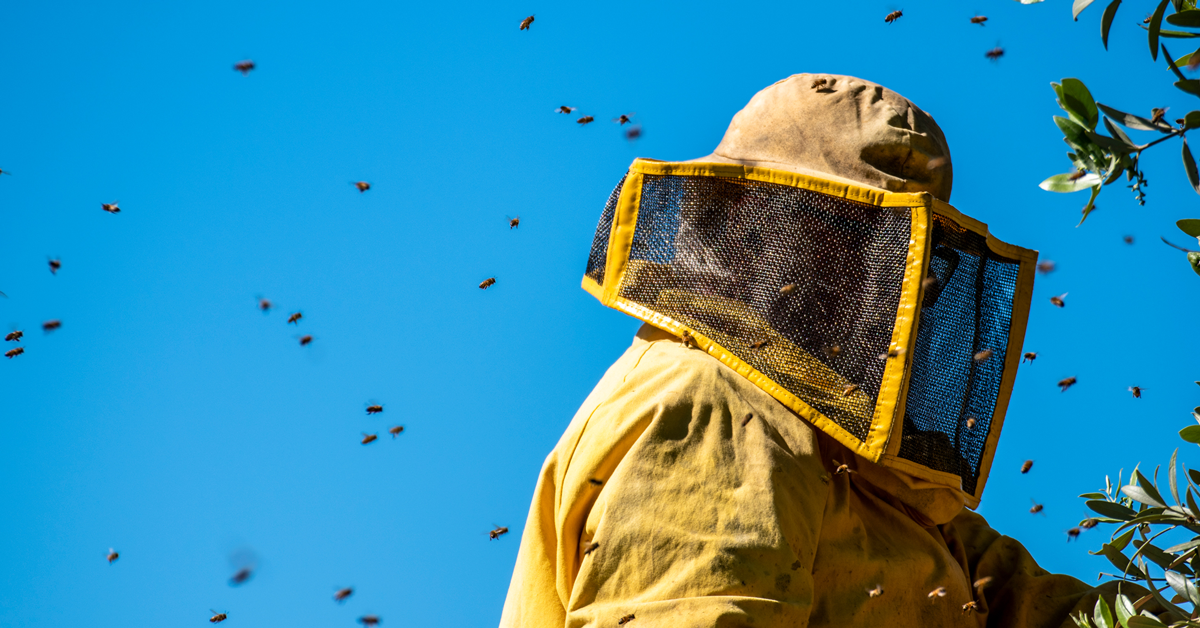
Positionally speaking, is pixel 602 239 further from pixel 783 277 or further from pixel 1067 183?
pixel 1067 183

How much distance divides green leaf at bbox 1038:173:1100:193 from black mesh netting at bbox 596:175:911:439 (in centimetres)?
125

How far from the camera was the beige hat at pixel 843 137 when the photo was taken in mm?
4820

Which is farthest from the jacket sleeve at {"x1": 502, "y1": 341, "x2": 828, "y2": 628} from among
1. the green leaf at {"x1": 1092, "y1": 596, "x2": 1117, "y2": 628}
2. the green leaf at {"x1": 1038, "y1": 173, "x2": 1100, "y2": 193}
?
the green leaf at {"x1": 1038, "y1": 173, "x2": 1100, "y2": 193}

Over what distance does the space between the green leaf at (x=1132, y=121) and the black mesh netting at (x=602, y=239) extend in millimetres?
2356

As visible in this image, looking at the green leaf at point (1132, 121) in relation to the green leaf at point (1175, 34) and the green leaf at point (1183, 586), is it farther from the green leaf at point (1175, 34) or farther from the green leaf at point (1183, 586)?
the green leaf at point (1183, 586)

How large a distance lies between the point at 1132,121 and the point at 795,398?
5.89ft

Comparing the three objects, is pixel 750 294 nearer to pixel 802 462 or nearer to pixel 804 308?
pixel 804 308

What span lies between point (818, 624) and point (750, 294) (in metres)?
1.38

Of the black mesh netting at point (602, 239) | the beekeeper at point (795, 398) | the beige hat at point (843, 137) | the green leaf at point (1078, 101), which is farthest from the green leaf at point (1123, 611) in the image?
the black mesh netting at point (602, 239)

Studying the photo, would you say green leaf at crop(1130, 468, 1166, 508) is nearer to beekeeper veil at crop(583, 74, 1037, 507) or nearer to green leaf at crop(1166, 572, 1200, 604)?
green leaf at crop(1166, 572, 1200, 604)

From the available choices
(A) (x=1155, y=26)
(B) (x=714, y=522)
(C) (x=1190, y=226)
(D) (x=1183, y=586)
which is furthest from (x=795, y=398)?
(A) (x=1155, y=26)

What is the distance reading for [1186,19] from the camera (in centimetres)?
287

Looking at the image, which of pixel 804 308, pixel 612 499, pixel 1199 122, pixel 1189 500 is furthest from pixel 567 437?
pixel 1199 122

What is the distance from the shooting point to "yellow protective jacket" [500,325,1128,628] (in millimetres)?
3820
